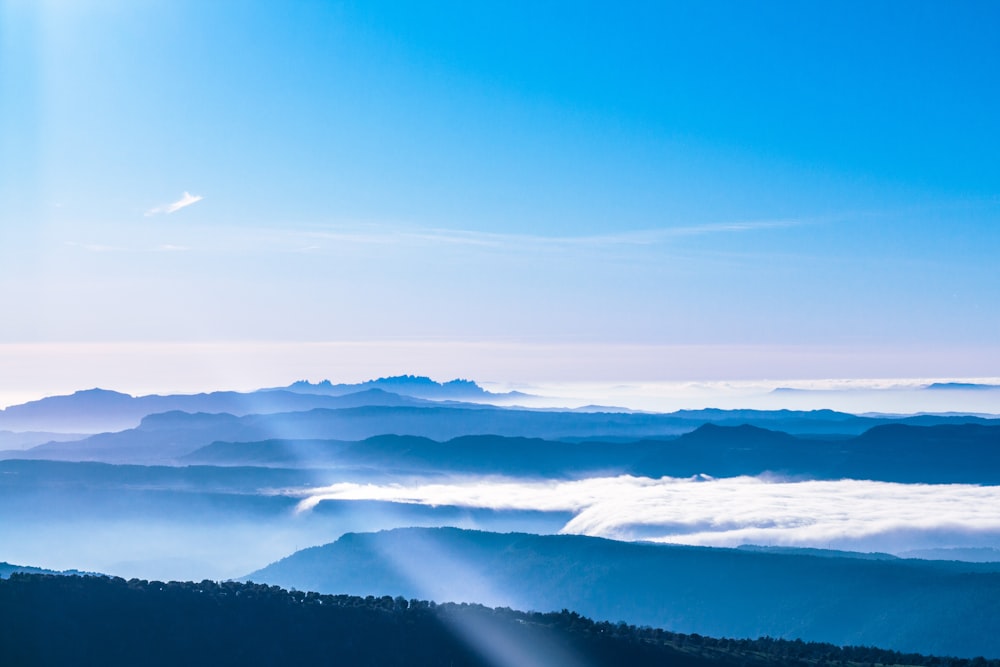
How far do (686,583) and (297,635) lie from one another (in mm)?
83021

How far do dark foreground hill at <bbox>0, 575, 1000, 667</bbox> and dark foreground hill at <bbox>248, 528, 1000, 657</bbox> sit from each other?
4502 cm

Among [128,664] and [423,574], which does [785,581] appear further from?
[128,664]

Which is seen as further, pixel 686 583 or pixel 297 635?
pixel 686 583

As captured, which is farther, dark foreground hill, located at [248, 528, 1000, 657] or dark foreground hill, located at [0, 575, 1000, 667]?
dark foreground hill, located at [248, 528, 1000, 657]

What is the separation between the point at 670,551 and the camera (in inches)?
5866

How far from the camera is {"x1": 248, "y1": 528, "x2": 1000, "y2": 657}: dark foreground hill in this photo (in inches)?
4557

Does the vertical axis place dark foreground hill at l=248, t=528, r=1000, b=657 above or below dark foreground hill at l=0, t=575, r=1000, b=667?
below

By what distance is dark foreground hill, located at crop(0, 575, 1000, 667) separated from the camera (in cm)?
6138

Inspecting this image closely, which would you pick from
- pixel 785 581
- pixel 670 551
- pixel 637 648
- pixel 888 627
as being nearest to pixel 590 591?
pixel 670 551

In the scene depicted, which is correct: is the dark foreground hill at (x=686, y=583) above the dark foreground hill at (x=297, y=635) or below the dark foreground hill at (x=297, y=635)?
below

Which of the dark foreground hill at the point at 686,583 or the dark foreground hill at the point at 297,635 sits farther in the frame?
the dark foreground hill at the point at 686,583

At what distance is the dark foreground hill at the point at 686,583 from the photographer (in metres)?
116

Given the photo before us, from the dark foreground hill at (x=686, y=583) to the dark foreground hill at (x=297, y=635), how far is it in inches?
1772

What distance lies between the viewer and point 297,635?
65312mm
